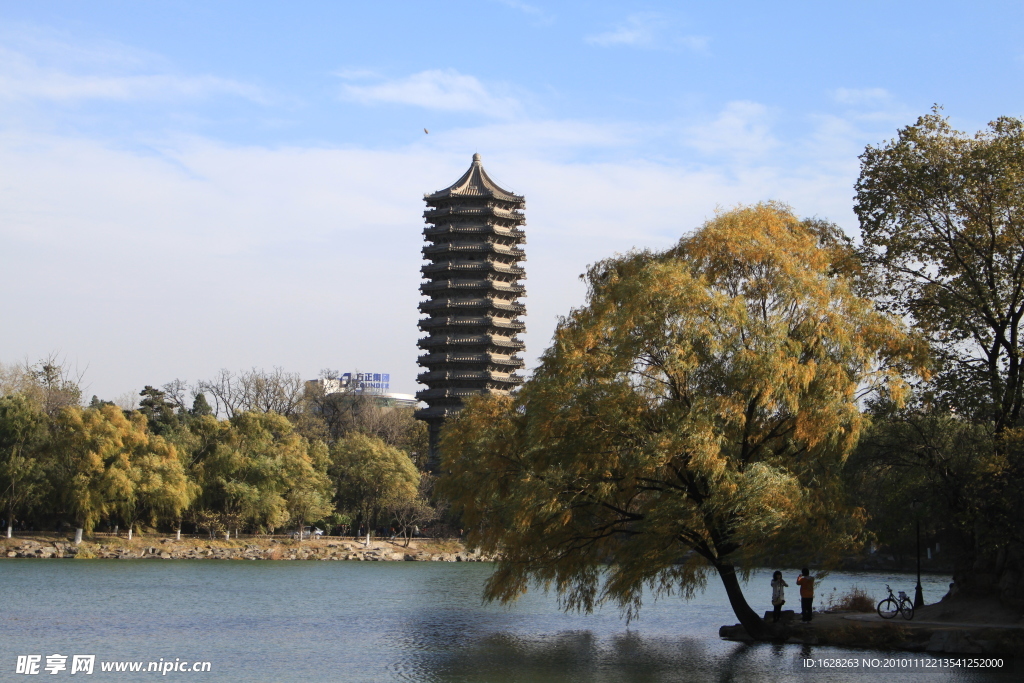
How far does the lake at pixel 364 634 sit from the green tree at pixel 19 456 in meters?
8.79

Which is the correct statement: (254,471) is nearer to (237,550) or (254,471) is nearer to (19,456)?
(237,550)

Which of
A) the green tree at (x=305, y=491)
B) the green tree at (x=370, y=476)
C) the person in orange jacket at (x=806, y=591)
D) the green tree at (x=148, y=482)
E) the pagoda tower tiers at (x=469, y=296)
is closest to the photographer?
the person in orange jacket at (x=806, y=591)

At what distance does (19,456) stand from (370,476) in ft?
53.1

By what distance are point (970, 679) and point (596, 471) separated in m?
6.09

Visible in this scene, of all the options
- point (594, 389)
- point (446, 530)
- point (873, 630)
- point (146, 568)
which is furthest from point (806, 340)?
point (446, 530)

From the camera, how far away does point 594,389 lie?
54.9 ft

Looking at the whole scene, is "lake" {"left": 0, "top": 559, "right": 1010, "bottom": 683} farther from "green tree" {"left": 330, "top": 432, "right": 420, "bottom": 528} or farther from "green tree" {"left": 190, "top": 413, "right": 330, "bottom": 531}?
"green tree" {"left": 330, "top": 432, "right": 420, "bottom": 528}

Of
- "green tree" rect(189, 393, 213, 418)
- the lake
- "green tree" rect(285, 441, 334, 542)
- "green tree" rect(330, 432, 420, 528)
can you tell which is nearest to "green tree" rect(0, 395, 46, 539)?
the lake

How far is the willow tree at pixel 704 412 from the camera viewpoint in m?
16.0

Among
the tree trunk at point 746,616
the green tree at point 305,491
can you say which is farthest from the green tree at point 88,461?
the tree trunk at point 746,616

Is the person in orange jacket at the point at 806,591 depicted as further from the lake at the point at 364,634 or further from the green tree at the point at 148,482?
the green tree at the point at 148,482

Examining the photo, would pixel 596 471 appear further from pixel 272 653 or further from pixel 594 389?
pixel 272 653

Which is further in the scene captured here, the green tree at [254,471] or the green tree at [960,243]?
the green tree at [254,471]

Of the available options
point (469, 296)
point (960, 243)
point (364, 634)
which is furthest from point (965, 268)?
point (469, 296)
